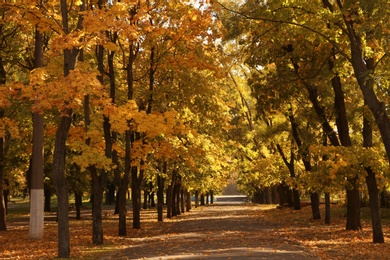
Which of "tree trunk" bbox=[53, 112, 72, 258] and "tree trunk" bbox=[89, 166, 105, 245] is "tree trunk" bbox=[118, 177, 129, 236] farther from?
"tree trunk" bbox=[53, 112, 72, 258]

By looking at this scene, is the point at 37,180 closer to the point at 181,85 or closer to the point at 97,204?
the point at 97,204

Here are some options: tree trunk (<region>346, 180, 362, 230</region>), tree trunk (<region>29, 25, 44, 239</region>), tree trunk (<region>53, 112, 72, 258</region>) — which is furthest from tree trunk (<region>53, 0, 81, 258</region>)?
tree trunk (<region>346, 180, 362, 230</region>)

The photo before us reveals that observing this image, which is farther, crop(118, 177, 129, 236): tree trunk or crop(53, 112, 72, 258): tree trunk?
crop(118, 177, 129, 236): tree trunk

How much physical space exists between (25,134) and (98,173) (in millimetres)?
12131

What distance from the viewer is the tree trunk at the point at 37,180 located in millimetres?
22750

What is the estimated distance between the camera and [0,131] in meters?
18.4

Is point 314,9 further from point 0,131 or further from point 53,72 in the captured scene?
point 0,131

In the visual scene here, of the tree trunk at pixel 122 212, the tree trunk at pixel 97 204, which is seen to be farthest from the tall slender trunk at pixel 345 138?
the tree trunk at pixel 97 204

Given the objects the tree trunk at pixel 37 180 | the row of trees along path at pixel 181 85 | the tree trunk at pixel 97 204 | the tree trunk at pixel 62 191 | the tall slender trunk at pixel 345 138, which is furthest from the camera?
the tall slender trunk at pixel 345 138

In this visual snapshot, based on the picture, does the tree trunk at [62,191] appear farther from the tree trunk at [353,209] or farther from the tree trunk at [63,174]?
the tree trunk at [353,209]

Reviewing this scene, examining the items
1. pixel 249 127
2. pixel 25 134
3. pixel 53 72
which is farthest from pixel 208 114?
pixel 249 127

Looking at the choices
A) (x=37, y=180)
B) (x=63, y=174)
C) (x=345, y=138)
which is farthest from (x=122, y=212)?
(x=345, y=138)

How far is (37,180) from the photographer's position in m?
23.0

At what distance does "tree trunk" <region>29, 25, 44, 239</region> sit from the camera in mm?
22750
